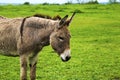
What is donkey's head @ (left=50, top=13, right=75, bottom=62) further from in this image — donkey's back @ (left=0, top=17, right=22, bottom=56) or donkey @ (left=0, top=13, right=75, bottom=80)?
donkey's back @ (left=0, top=17, right=22, bottom=56)

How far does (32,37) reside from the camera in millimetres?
7086

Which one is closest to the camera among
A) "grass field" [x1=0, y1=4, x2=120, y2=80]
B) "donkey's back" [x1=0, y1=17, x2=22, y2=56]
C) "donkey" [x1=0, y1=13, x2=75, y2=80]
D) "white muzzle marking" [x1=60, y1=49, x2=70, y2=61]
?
"white muzzle marking" [x1=60, y1=49, x2=70, y2=61]

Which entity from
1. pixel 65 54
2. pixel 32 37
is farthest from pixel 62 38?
pixel 32 37

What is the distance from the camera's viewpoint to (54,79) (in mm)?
9039

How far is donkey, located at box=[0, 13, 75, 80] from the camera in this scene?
6672mm

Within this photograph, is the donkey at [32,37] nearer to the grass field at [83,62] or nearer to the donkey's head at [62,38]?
the donkey's head at [62,38]

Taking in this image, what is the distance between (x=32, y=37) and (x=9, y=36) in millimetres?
552

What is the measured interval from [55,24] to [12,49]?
3.60 ft

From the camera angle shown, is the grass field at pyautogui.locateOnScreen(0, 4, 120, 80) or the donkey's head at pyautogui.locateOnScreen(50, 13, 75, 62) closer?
the donkey's head at pyautogui.locateOnScreen(50, 13, 75, 62)

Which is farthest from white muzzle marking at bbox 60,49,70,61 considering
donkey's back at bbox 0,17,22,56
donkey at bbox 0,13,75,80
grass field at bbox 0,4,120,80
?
grass field at bbox 0,4,120,80

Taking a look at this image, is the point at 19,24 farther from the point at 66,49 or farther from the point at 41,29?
the point at 66,49

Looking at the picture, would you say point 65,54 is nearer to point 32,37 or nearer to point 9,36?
point 32,37

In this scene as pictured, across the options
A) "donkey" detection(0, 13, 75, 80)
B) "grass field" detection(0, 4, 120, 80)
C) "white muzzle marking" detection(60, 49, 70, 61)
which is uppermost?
"donkey" detection(0, 13, 75, 80)

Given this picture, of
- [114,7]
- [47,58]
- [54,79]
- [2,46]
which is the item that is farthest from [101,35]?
[114,7]
